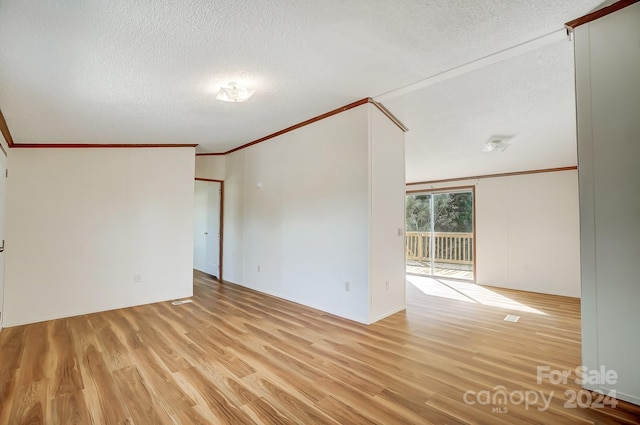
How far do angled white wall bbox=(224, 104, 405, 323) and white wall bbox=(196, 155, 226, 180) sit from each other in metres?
1.05

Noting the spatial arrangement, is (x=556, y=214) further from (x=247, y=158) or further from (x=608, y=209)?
(x=247, y=158)

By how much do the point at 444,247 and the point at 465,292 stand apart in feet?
5.42

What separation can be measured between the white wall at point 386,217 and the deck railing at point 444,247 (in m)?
3.03

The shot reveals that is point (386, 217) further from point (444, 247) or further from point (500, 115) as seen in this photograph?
point (444, 247)

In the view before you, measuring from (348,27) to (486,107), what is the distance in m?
2.19

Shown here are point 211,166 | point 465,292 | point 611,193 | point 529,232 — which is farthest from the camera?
point 211,166

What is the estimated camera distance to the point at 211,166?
19.1 ft

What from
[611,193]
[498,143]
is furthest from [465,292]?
[611,193]

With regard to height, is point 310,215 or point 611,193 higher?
point 611,193

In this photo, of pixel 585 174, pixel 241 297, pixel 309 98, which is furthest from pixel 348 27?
pixel 241 297

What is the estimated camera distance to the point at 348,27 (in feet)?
6.59

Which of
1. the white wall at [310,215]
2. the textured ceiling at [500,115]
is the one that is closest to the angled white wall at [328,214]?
the white wall at [310,215]

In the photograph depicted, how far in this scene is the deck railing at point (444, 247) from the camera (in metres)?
6.34

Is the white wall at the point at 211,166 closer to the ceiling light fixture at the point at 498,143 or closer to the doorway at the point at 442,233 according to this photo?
the doorway at the point at 442,233
